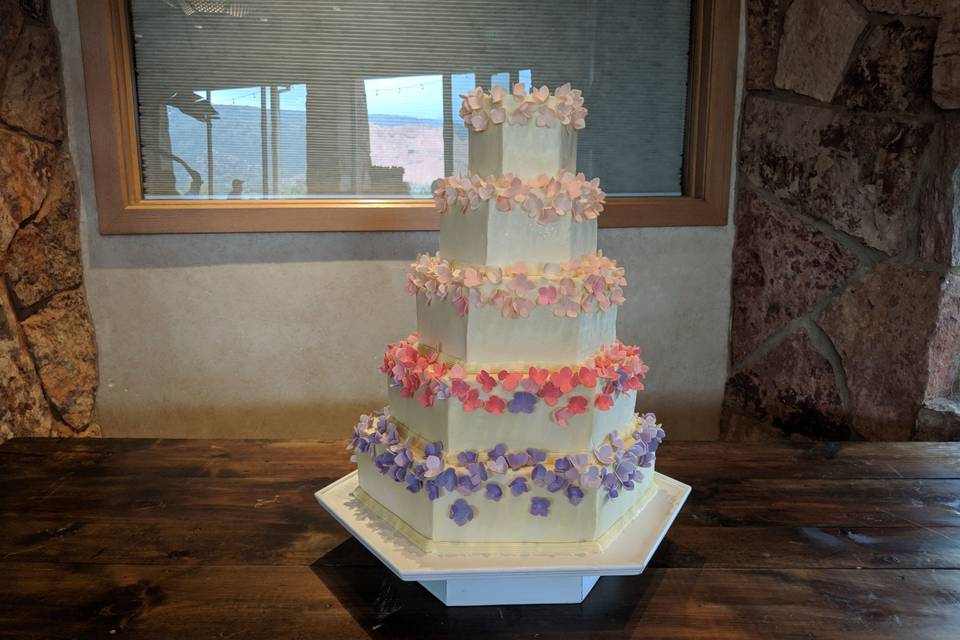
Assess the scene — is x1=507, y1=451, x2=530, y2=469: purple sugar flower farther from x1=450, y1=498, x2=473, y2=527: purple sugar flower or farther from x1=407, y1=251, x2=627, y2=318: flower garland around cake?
x1=407, y1=251, x2=627, y2=318: flower garland around cake

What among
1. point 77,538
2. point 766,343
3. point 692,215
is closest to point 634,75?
point 692,215

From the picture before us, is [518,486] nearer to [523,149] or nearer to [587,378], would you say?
[587,378]

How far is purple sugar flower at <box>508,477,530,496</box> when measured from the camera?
927 millimetres

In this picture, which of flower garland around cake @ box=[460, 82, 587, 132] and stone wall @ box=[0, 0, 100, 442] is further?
stone wall @ box=[0, 0, 100, 442]

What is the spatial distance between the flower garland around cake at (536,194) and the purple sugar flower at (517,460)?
1.12 ft

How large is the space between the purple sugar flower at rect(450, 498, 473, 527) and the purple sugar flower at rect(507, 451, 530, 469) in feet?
0.29

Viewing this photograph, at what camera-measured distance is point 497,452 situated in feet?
3.06

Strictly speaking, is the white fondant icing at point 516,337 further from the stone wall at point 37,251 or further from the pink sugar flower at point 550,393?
the stone wall at point 37,251

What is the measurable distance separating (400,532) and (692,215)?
1379 mm

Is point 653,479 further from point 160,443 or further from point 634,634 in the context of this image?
point 160,443

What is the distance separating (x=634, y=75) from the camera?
1923 mm

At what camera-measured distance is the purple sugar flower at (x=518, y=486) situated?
0.93 meters

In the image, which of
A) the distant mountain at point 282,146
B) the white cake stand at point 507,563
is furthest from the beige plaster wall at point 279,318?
the white cake stand at point 507,563

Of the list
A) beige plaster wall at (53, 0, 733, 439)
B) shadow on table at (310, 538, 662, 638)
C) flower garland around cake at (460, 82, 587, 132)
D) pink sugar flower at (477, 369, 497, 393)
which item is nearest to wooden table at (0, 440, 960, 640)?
shadow on table at (310, 538, 662, 638)
